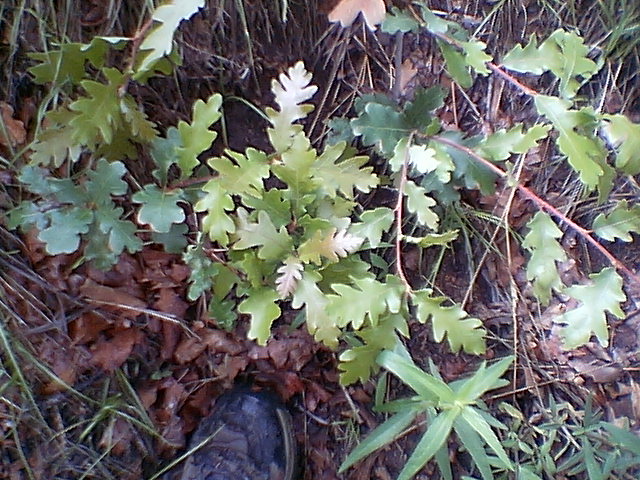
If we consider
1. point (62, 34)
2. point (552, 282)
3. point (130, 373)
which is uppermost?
point (62, 34)

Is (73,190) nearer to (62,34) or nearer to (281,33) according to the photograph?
(62,34)

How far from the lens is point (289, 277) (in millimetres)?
1106

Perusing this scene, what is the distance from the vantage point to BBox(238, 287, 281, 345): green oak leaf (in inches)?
43.6

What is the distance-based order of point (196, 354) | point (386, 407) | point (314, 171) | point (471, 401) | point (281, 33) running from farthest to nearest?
point (196, 354) < point (281, 33) < point (386, 407) < point (314, 171) < point (471, 401)

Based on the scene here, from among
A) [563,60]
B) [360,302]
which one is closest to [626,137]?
[563,60]

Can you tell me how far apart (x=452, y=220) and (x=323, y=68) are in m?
0.51

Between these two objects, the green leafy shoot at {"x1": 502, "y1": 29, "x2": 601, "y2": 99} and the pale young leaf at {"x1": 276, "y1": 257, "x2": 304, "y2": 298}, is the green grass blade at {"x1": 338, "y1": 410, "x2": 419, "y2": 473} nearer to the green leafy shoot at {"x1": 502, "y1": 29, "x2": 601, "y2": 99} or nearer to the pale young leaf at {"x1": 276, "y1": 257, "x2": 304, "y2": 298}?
the pale young leaf at {"x1": 276, "y1": 257, "x2": 304, "y2": 298}

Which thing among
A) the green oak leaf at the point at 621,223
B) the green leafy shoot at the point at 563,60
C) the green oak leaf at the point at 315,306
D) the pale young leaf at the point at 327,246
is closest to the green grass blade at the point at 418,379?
the green oak leaf at the point at 315,306

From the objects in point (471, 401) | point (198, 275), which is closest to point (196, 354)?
point (198, 275)

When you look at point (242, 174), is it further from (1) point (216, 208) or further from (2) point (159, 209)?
(2) point (159, 209)

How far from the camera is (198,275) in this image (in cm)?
122

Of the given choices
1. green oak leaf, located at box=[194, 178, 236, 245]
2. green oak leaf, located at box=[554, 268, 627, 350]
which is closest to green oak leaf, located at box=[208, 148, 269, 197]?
green oak leaf, located at box=[194, 178, 236, 245]

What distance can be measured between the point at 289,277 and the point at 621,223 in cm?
69

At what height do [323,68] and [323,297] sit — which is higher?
[323,68]
